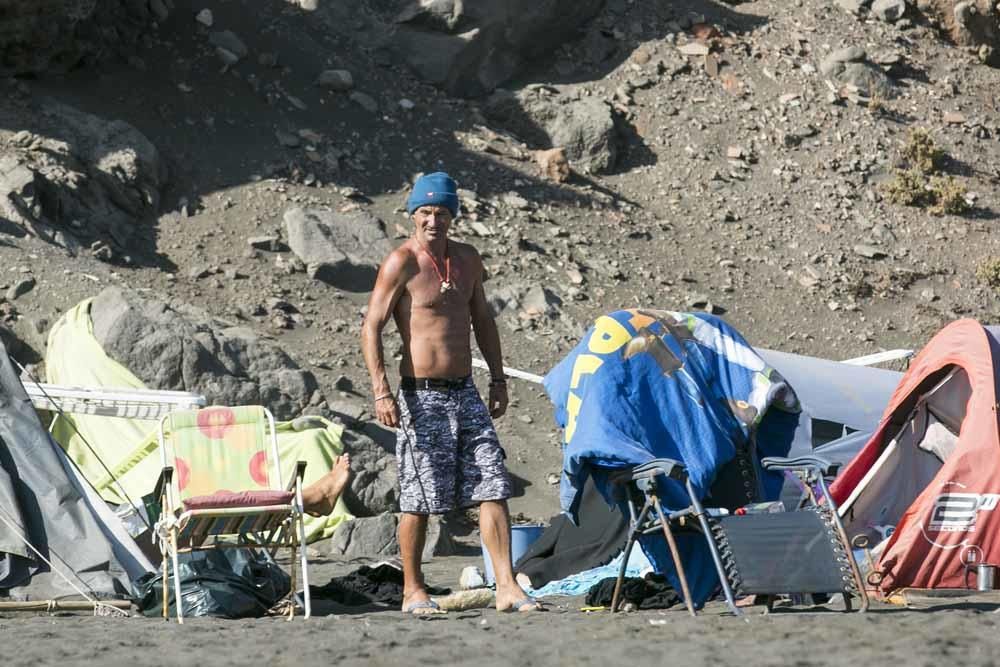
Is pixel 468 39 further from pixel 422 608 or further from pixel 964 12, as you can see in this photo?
pixel 422 608

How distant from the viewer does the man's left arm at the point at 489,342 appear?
6.73m

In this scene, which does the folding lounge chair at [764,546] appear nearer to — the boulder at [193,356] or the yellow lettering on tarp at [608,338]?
the yellow lettering on tarp at [608,338]

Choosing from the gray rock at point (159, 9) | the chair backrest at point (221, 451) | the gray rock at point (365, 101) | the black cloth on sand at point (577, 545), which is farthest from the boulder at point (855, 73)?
the chair backrest at point (221, 451)

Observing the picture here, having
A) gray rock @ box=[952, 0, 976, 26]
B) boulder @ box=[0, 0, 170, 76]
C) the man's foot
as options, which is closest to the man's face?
the man's foot

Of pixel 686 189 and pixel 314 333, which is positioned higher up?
pixel 686 189

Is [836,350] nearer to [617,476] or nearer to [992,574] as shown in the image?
[992,574]

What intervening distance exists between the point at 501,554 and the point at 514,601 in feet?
0.68

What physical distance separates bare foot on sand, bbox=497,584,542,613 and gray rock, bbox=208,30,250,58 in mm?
14376

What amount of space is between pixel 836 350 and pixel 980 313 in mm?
2263

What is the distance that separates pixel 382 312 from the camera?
644 centimetres

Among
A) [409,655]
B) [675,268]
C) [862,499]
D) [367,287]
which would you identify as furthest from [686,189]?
[409,655]

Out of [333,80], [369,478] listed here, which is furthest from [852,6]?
[369,478]

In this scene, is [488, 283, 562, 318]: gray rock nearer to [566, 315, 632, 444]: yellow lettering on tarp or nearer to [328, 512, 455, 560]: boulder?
[328, 512, 455, 560]: boulder

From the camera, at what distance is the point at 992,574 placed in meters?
7.42
